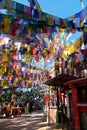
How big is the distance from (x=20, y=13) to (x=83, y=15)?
3.24 meters

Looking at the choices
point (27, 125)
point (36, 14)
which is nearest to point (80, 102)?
point (36, 14)

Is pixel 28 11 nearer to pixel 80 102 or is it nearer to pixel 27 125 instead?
pixel 80 102

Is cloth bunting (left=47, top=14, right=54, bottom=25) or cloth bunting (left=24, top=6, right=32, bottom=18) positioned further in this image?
cloth bunting (left=47, top=14, right=54, bottom=25)

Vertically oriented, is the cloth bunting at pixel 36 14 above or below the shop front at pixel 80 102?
above

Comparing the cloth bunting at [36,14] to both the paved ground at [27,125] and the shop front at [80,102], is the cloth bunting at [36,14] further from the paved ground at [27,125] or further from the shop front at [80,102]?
the paved ground at [27,125]

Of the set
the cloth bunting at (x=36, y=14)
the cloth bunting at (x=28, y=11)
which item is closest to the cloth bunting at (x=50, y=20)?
the cloth bunting at (x=36, y=14)

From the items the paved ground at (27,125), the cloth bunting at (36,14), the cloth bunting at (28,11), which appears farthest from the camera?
the paved ground at (27,125)

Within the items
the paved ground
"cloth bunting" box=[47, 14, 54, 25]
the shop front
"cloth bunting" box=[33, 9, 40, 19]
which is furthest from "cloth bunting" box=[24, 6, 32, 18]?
the paved ground

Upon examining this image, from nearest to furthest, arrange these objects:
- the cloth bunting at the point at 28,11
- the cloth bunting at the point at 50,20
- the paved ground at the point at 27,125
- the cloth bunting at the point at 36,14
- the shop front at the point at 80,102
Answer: the cloth bunting at the point at 28,11
the cloth bunting at the point at 36,14
the cloth bunting at the point at 50,20
the shop front at the point at 80,102
the paved ground at the point at 27,125

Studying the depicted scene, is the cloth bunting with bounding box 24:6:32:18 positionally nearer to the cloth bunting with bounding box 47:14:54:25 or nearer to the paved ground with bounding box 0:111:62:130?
the cloth bunting with bounding box 47:14:54:25

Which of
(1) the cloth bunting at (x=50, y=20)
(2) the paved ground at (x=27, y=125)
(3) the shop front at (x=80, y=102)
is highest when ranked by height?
(1) the cloth bunting at (x=50, y=20)

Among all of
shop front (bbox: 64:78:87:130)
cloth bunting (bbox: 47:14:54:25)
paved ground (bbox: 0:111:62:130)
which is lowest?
paved ground (bbox: 0:111:62:130)

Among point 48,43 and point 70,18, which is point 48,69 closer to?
point 48,43

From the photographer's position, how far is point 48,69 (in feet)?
77.7
